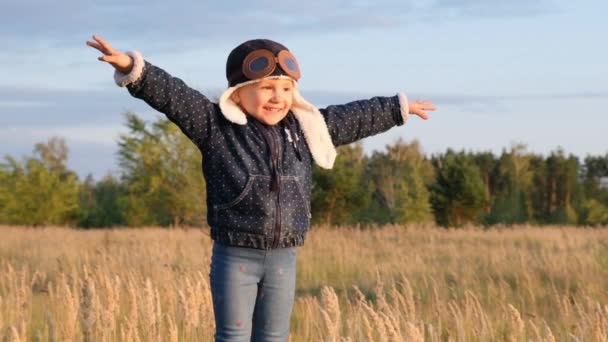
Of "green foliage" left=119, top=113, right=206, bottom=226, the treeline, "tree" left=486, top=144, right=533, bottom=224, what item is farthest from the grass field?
"tree" left=486, top=144, right=533, bottom=224

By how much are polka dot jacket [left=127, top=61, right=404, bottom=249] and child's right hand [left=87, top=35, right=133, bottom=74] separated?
7 centimetres

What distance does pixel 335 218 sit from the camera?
105ft

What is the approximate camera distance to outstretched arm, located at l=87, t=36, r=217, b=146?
3027 millimetres

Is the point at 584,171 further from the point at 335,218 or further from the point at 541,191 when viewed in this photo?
the point at 335,218

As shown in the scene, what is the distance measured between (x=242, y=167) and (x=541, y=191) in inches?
1396

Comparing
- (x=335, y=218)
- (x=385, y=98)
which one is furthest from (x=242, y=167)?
(x=335, y=218)

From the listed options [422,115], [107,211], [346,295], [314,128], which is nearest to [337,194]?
[107,211]

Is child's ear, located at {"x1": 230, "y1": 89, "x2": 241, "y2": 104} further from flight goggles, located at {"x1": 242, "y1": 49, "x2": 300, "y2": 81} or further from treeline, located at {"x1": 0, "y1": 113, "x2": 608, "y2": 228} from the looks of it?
treeline, located at {"x1": 0, "y1": 113, "x2": 608, "y2": 228}

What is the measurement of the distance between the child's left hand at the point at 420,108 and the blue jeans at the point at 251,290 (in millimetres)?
963

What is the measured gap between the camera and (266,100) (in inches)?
129

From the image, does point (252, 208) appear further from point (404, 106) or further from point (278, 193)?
point (404, 106)

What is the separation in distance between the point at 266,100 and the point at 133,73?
0.57 m

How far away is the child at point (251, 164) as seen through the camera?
3.09 metres

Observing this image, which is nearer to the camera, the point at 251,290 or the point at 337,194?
the point at 251,290
